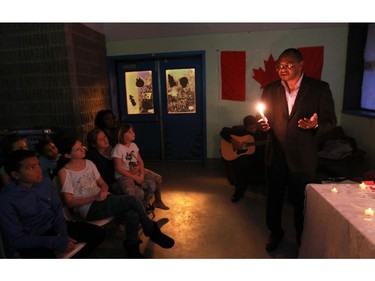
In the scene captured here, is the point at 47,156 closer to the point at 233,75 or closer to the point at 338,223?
the point at 338,223

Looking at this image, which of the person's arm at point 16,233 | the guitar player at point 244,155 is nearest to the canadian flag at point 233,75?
the guitar player at point 244,155

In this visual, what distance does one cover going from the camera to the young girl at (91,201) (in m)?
2.29

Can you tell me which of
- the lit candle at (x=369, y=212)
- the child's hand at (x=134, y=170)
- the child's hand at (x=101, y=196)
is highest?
the lit candle at (x=369, y=212)

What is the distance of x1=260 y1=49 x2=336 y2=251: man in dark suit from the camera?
7.12 feet

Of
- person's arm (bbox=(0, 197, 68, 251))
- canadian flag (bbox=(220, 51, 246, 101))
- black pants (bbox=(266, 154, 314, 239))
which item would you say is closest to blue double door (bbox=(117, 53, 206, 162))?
canadian flag (bbox=(220, 51, 246, 101))

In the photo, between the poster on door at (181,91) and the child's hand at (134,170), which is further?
the poster on door at (181,91)

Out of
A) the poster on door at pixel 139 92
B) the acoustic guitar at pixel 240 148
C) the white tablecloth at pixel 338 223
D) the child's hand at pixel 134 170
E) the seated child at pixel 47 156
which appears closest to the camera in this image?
the white tablecloth at pixel 338 223

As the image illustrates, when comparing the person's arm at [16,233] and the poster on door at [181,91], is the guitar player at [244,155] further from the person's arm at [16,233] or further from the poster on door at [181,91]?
the person's arm at [16,233]

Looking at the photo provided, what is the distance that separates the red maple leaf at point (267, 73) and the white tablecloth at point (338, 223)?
3391 millimetres

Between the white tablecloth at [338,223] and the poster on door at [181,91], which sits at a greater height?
the poster on door at [181,91]

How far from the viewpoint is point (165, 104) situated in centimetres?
558

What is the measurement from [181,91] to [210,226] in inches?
128

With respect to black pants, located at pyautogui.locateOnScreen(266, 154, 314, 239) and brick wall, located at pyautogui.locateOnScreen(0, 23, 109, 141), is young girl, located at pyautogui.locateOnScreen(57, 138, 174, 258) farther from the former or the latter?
brick wall, located at pyautogui.locateOnScreen(0, 23, 109, 141)

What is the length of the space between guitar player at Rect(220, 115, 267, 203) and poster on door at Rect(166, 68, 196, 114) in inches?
57.0
